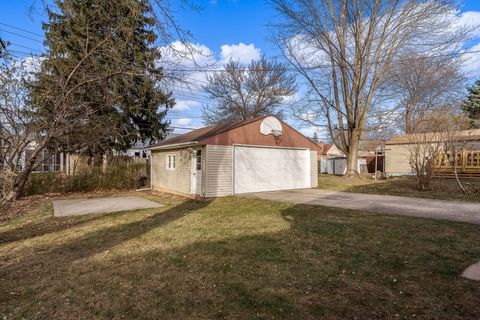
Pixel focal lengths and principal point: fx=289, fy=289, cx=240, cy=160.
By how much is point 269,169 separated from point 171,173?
4.51 meters

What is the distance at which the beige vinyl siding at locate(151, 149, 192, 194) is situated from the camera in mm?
11898

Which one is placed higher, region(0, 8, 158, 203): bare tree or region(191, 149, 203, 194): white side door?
region(0, 8, 158, 203): bare tree

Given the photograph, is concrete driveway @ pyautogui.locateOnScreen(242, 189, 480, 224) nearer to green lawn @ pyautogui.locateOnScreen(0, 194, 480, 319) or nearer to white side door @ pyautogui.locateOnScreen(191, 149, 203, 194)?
green lawn @ pyautogui.locateOnScreen(0, 194, 480, 319)

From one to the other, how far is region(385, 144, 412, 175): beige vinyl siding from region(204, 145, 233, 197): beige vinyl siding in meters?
15.9

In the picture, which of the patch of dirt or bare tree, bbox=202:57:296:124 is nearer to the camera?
the patch of dirt

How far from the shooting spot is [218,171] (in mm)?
10914

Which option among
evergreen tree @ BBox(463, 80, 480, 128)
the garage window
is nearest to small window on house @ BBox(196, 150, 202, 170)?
the garage window

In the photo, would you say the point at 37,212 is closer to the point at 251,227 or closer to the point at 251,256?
the point at 251,227

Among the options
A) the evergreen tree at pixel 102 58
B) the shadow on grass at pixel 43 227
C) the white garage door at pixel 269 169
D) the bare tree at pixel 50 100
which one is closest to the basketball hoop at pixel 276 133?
the white garage door at pixel 269 169

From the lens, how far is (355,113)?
53.7 feet

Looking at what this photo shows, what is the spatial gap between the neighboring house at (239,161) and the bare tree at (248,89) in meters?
12.0

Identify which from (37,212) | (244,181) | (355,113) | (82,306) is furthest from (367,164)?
(82,306)

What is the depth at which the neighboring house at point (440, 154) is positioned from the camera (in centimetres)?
1194

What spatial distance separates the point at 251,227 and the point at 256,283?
8.84ft
